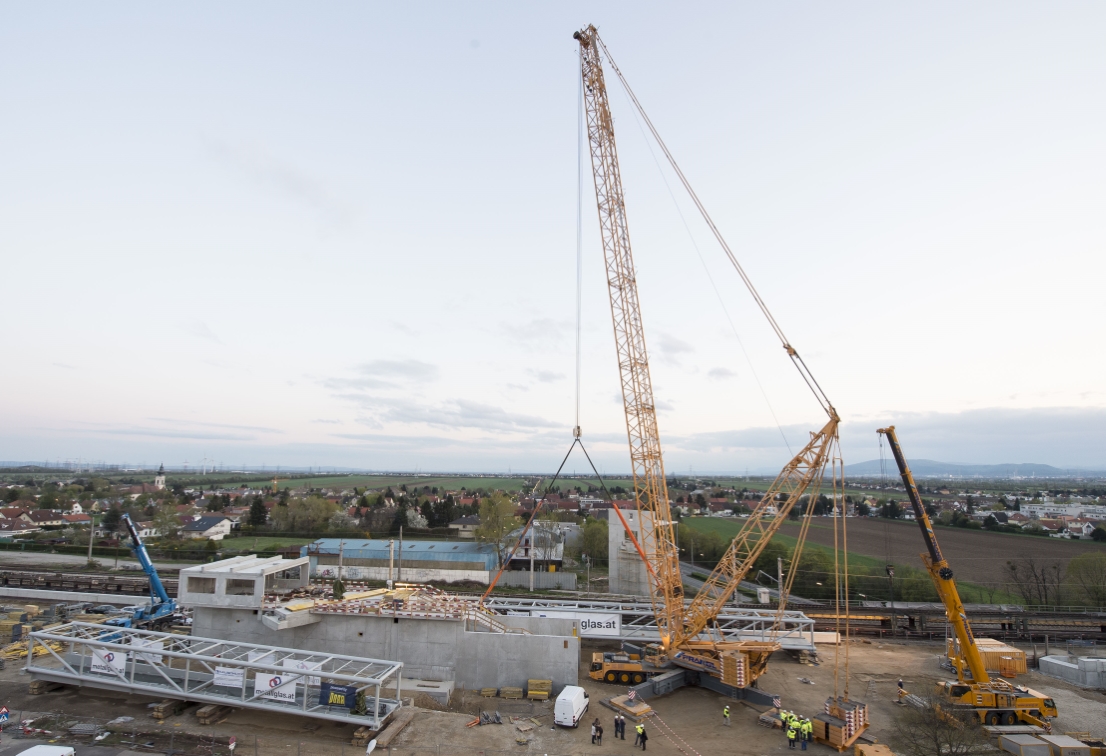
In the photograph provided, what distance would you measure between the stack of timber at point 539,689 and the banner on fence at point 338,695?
8.64m

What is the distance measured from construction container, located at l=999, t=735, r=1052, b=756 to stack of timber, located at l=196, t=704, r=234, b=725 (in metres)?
31.6

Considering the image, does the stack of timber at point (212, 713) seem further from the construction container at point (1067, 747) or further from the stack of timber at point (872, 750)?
the construction container at point (1067, 747)

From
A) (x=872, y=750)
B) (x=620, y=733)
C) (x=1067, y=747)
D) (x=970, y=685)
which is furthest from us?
(x=970, y=685)

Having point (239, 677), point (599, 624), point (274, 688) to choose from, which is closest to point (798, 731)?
point (599, 624)

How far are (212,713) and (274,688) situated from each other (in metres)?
2.63

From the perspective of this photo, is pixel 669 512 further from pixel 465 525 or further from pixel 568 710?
pixel 465 525

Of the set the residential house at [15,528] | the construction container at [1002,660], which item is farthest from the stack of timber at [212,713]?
the residential house at [15,528]

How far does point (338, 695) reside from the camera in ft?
73.0

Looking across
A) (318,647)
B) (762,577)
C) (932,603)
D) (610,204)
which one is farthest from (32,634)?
(932,603)

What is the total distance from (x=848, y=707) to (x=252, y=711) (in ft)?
81.6

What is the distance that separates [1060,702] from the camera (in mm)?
29047

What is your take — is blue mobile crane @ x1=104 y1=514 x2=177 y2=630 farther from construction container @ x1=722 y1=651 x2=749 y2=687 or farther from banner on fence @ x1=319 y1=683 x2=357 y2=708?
construction container @ x1=722 y1=651 x2=749 y2=687

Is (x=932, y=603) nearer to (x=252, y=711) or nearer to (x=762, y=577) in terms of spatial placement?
(x=762, y=577)

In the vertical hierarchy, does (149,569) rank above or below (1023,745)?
above
